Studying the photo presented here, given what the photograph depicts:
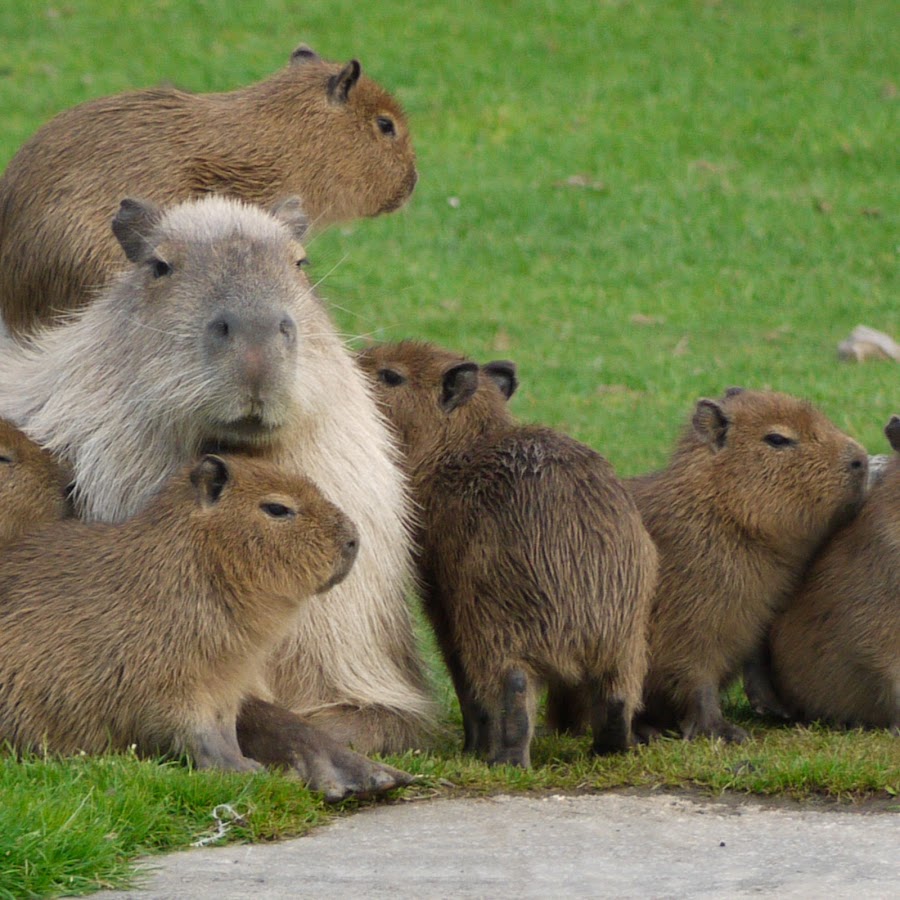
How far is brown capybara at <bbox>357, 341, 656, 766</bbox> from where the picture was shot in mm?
Result: 5688

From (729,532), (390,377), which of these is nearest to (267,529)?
(390,377)

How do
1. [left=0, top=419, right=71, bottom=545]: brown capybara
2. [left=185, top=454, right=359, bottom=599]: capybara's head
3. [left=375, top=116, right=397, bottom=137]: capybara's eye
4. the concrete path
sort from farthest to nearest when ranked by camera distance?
[left=375, top=116, right=397, bottom=137]: capybara's eye → [left=0, top=419, right=71, bottom=545]: brown capybara → [left=185, top=454, right=359, bottom=599]: capybara's head → the concrete path

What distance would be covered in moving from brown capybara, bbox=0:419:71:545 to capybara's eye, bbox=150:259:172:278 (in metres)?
0.66

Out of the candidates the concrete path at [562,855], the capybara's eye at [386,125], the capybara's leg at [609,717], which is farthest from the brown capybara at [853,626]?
the capybara's eye at [386,125]

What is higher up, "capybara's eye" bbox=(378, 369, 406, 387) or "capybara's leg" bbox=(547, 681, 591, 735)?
"capybara's eye" bbox=(378, 369, 406, 387)

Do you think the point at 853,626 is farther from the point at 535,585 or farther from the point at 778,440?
the point at 535,585

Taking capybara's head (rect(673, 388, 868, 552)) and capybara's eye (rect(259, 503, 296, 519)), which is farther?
capybara's head (rect(673, 388, 868, 552))

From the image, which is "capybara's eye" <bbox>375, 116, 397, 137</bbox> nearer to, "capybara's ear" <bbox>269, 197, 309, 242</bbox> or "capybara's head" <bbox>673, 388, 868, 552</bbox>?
"capybara's ear" <bbox>269, 197, 309, 242</bbox>

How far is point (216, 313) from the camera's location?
18.2 ft

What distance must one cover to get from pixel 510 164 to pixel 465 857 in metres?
12.3

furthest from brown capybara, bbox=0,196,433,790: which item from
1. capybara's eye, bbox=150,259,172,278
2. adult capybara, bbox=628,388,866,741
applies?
adult capybara, bbox=628,388,866,741

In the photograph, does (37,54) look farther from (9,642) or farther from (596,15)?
(9,642)

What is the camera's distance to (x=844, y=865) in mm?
4605

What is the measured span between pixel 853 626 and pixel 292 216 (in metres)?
2.24
